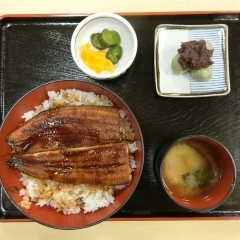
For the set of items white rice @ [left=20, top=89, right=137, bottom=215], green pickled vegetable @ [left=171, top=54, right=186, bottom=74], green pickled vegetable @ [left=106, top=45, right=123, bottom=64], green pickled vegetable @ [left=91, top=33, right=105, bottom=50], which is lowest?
A: white rice @ [left=20, top=89, right=137, bottom=215]

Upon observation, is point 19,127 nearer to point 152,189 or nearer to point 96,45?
point 96,45

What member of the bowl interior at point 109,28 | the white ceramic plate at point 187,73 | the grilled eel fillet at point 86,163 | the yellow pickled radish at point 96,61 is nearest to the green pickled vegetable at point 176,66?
the white ceramic plate at point 187,73

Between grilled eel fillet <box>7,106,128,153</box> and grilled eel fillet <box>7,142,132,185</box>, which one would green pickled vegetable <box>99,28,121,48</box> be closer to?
grilled eel fillet <box>7,106,128,153</box>

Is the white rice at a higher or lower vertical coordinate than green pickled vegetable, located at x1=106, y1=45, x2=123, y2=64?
lower

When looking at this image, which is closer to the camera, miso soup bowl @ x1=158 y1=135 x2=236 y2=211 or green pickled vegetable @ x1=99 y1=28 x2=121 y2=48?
miso soup bowl @ x1=158 y1=135 x2=236 y2=211

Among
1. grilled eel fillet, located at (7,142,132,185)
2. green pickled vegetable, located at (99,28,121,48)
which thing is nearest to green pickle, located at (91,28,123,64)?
green pickled vegetable, located at (99,28,121,48)

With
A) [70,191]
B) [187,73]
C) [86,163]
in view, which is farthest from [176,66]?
[70,191]
